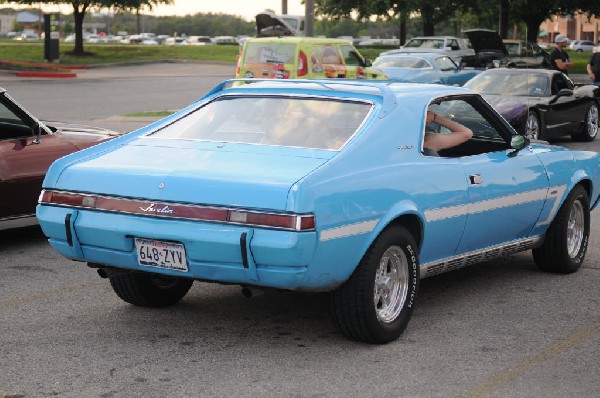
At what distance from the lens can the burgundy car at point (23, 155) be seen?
9078mm

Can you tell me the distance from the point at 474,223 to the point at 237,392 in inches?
92.6

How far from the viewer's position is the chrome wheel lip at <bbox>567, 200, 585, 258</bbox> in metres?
8.39

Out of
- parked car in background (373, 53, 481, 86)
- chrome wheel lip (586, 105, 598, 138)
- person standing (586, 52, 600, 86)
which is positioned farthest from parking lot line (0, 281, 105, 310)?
parked car in background (373, 53, 481, 86)

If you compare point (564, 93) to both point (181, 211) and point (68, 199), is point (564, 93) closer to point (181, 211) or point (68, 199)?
point (68, 199)

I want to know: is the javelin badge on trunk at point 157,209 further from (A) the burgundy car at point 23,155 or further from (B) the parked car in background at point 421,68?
(B) the parked car in background at point 421,68

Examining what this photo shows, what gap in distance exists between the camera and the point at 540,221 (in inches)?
311

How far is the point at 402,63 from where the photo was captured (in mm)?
29422

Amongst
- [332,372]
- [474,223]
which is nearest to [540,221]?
[474,223]

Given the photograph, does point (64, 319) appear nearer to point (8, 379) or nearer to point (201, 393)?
point (8, 379)

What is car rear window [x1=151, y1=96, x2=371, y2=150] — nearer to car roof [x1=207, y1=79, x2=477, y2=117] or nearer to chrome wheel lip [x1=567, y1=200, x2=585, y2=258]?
car roof [x1=207, y1=79, x2=477, y2=117]

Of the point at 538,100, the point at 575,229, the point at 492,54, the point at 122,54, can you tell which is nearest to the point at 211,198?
the point at 575,229

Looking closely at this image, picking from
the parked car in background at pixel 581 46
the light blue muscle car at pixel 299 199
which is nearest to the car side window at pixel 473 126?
the light blue muscle car at pixel 299 199

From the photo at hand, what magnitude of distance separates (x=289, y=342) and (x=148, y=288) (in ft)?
3.68

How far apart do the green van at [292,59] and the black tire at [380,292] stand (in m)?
16.7
